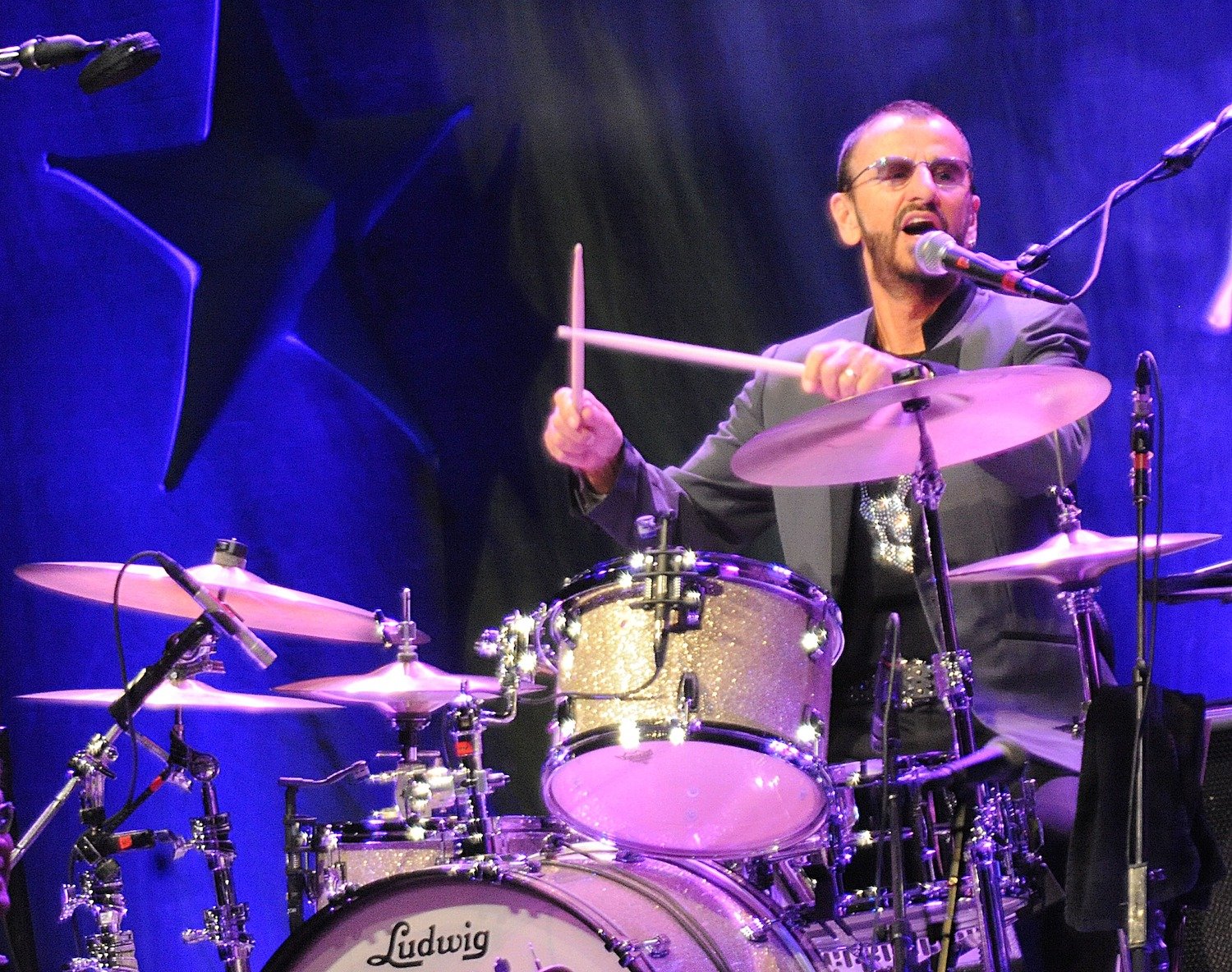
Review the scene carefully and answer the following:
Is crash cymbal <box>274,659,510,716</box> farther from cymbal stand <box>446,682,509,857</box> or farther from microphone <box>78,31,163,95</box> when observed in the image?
microphone <box>78,31,163,95</box>

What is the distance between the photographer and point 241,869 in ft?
13.2

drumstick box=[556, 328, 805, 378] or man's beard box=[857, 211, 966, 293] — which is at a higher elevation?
man's beard box=[857, 211, 966, 293]

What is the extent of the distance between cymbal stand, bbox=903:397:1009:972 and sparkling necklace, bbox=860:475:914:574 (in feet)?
2.16

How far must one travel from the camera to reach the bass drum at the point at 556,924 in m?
2.12

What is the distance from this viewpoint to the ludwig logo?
7.34 feet

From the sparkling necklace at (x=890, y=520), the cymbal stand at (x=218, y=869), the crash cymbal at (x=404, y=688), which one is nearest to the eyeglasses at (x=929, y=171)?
the sparkling necklace at (x=890, y=520)

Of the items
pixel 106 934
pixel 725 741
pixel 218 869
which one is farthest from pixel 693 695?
pixel 106 934

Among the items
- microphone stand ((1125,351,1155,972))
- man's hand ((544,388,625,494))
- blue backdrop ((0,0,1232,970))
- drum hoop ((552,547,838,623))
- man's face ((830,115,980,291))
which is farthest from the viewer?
blue backdrop ((0,0,1232,970))

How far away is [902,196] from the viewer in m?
2.73

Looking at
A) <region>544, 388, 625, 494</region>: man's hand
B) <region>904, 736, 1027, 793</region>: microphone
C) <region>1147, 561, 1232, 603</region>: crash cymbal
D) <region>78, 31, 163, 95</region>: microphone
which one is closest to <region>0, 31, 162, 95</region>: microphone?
A: <region>78, 31, 163, 95</region>: microphone

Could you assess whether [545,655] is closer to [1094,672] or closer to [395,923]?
[395,923]

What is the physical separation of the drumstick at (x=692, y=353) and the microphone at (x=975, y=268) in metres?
0.23

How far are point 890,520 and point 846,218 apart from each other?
69 cm

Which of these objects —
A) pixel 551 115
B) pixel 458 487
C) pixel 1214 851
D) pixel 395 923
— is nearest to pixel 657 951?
pixel 395 923
